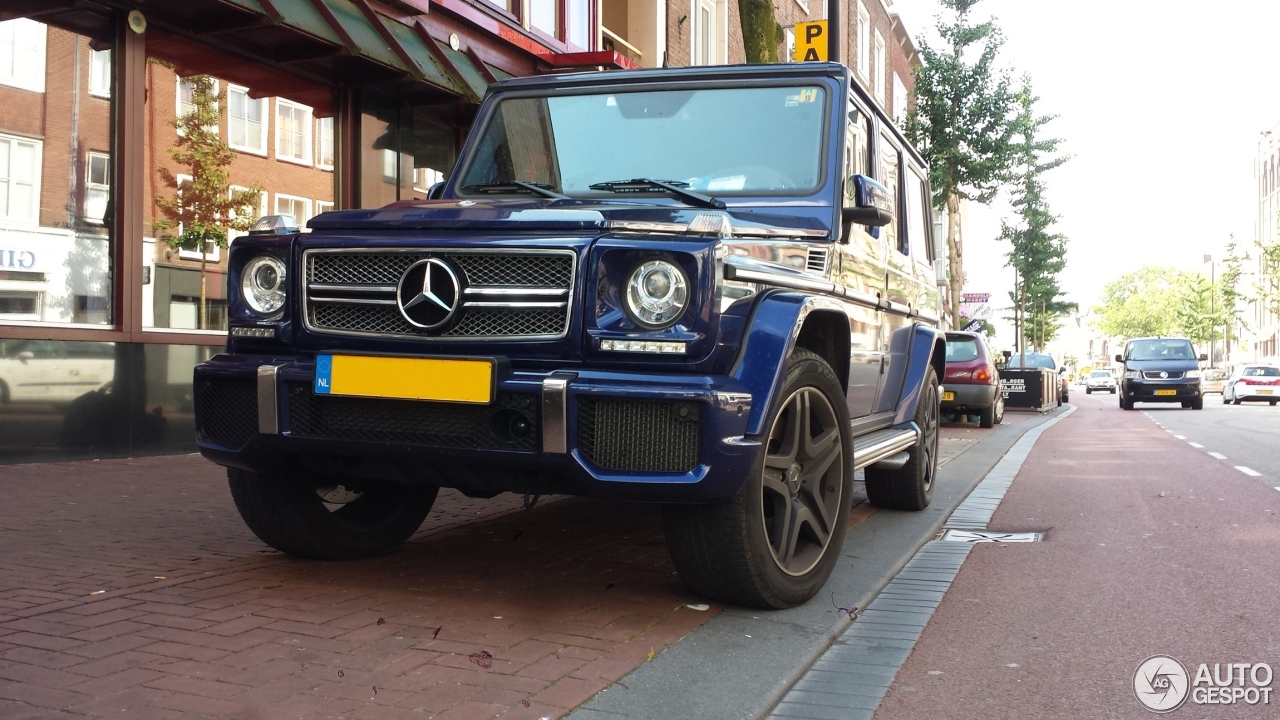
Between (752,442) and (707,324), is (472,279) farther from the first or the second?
(752,442)

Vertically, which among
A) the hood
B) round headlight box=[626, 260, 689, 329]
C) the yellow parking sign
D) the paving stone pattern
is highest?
the yellow parking sign

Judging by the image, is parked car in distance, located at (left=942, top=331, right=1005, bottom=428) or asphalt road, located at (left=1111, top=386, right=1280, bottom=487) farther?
parked car in distance, located at (left=942, top=331, right=1005, bottom=428)

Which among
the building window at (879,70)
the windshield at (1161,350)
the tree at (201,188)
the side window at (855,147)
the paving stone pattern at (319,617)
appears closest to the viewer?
the paving stone pattern at (319,617)

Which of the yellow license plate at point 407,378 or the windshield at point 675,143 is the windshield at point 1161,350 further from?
the yellow license plate at point 407,378

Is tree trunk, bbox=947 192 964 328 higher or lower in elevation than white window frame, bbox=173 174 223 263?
higher

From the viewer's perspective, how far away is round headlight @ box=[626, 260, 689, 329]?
12.4 feet

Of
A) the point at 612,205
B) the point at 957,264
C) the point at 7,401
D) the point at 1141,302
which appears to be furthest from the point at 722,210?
the point at 1141,302

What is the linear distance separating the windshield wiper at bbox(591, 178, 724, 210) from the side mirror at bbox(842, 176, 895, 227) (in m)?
0.66

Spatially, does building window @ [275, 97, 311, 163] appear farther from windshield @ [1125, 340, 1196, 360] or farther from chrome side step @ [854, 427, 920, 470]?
windshield @ [1125, 340, 1196, 360]

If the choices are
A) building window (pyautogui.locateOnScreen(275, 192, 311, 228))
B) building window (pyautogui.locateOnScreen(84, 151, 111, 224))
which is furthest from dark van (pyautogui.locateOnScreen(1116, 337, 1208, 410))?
building window (pyautogui.locateOnScreen(84, 151, 111, 224))

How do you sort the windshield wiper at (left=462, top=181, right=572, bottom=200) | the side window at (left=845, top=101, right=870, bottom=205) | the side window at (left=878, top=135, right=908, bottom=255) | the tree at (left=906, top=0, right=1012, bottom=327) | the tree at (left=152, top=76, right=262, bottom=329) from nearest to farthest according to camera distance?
the windshield wiper at (left=462, top=181, right=572, bottom=200) < the side window at (left=845, top=101, right=870, bottom=205) < the side window at (left=878, top=135, right=908, bottom=255) < the tree at (left=152, top=76, right=262, bottom=329) < the tree at (left=906, top=0, right=1012, bottom=327)

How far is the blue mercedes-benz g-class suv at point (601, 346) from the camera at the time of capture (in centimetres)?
372

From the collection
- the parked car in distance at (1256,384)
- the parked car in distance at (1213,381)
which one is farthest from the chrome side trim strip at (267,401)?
the parked car in distance at (1213,381)

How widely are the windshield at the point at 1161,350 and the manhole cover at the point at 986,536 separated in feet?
89.6
